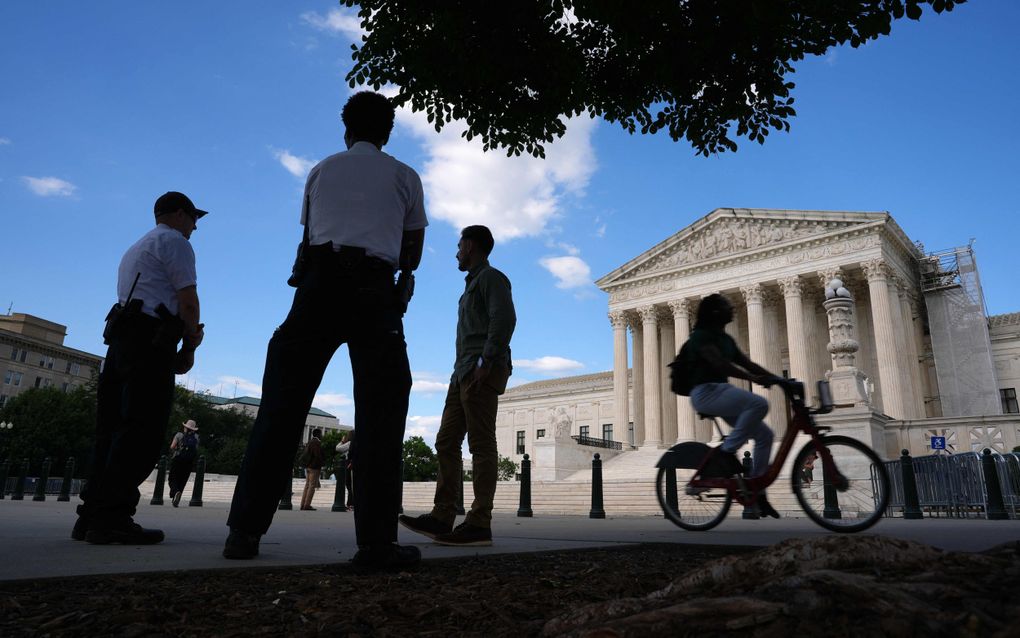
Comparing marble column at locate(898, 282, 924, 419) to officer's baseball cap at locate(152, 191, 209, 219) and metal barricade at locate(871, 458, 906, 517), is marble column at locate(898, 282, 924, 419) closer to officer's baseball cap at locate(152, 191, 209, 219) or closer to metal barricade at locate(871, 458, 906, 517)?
metal barricade at locate(871, 458, 906, 517)

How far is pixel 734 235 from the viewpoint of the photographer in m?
40.1

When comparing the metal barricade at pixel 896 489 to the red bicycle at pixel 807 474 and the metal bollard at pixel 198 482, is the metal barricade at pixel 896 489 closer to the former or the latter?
the red bicycle at pixel 807 474

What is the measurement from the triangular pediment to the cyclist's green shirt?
110ft

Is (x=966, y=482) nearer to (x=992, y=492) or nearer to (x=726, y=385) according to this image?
(x=992, y=492)

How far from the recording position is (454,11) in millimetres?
7516

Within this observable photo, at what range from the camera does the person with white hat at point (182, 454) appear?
13.1 meters

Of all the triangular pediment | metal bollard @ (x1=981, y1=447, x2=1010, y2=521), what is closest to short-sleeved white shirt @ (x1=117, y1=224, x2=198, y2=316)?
metal bollard @ (x1=981, y1=447, x2=1010, y2=521)

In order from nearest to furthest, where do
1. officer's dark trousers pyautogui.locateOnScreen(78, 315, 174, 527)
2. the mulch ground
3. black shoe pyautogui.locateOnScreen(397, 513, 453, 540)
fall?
the mulch ground, officer's dark trousers pyautogui.locateOnScreen(78, 315, 174, 527), black shoe pyautogui.locateOnScreen(397, 513, 453, 540)

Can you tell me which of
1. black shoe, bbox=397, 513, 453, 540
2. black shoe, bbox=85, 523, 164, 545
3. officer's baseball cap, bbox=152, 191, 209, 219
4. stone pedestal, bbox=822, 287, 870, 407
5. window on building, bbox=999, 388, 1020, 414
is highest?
window on building, bbox=999, 388, 1020, 414

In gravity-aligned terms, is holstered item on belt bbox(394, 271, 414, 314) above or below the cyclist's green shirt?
below

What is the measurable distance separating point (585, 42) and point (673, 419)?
36167 mm

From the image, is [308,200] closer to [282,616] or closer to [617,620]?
[282,616]

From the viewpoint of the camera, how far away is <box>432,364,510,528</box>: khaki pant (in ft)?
15.4

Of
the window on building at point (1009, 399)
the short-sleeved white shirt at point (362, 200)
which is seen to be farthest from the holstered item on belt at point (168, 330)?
the window on building at point (1009, 399)
